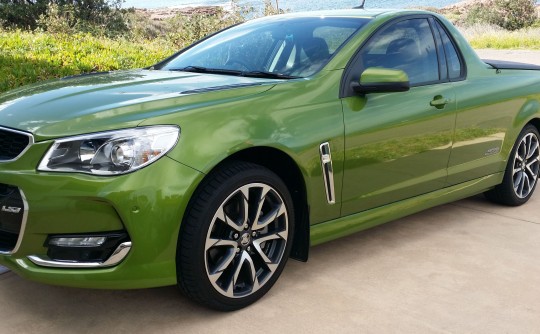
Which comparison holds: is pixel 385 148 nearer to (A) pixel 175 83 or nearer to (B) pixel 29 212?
(A) pixel 175 83

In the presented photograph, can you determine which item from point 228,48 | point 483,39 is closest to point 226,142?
point 228,48

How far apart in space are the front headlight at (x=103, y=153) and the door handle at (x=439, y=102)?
196 centimetres

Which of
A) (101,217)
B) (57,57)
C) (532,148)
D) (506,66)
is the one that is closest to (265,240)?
(101,217)

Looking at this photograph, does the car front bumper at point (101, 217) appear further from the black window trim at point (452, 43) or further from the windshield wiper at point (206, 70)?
the black window trim at point (452, 43)

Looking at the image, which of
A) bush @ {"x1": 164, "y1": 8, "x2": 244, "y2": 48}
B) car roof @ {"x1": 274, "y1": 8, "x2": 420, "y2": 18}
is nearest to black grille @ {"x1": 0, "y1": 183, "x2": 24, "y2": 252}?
car roof @ {"x1": 274, "y1": 8, "x2": 420, "y2": 18}

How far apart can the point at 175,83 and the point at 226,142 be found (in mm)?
683

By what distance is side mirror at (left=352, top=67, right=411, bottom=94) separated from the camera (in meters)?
3.42

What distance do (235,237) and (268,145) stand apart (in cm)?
47

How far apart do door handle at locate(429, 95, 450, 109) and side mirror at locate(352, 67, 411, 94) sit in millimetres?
528

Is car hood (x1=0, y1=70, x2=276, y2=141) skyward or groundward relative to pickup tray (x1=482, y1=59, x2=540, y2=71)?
skyward

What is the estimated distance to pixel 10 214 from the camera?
8.82ft

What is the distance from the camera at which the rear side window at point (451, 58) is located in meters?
4.25

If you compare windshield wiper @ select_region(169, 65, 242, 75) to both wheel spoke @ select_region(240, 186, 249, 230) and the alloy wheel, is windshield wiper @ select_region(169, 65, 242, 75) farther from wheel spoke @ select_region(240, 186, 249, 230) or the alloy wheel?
the alloy wheel

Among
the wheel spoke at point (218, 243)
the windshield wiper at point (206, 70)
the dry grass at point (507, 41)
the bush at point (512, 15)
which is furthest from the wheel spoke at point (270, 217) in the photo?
the bush at point (512, 15)
